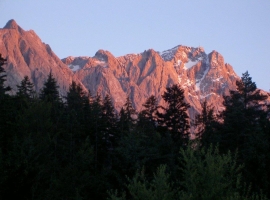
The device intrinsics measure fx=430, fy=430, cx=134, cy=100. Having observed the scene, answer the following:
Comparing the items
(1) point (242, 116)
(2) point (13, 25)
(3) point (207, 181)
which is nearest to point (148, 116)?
(1) point (242, 116)

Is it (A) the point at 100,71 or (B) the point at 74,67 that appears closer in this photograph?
(A) the point at 100,71

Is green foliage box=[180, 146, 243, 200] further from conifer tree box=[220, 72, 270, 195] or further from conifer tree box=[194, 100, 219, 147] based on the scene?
conifer tree box=[194, 100, 219, 147]

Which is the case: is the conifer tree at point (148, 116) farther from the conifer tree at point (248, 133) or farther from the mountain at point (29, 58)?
the mountain at point (29, 58)

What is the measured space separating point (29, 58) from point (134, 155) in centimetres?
11628

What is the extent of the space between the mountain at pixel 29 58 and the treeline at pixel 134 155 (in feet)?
270

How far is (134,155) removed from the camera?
26641mm

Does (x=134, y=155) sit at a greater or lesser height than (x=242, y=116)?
lesser

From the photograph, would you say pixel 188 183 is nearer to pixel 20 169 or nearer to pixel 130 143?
pixel 20 169

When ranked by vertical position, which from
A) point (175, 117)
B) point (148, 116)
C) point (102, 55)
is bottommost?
point (175, 117)

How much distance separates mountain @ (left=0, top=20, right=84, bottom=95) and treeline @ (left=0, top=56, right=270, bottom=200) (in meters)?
82.4

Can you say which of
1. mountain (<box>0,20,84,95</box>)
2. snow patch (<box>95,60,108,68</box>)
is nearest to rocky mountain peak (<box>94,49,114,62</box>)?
snow patch (<box>95,60,108,68</box>)

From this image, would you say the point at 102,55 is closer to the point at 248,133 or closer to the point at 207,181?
the point at 248,133

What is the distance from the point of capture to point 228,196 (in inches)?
448

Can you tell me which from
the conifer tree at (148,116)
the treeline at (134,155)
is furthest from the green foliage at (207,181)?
the conifer tree at (148,116)
